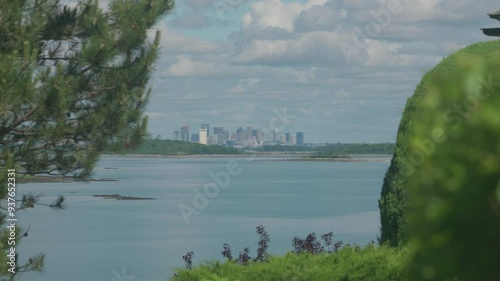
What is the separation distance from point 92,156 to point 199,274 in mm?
6217

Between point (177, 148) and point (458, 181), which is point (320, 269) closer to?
point (458, 181)

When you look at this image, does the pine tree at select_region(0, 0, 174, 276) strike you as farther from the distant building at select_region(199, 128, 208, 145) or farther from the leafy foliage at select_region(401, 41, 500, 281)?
the distant building at select_region(199, 128, 208, 145)

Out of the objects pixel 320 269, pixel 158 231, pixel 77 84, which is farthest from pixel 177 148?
pixel 320 269

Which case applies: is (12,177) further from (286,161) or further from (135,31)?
(286,161)

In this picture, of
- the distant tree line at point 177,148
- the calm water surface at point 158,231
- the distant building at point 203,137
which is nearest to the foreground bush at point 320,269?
the calm water surface at point 158,231

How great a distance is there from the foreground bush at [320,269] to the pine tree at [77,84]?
484 centimetres

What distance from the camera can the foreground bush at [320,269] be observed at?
5.70 metres

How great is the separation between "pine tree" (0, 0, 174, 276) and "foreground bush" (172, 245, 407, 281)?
4.84 metres

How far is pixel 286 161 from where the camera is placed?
171 m

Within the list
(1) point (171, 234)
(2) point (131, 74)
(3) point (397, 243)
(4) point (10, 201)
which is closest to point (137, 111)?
(2) point (131, 74)

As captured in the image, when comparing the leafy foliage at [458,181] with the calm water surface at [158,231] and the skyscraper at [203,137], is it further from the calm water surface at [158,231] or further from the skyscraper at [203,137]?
the skyscraper at [203,137]

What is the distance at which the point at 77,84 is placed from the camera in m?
11.1

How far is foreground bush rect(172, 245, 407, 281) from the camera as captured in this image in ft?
18.7

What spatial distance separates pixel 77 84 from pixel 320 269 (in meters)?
6.41
